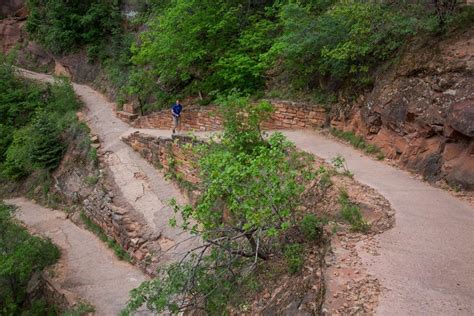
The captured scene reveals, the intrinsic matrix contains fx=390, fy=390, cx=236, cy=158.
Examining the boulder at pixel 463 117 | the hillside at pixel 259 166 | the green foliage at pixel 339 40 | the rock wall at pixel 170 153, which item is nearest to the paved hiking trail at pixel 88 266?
the hillside at pixel 259 166

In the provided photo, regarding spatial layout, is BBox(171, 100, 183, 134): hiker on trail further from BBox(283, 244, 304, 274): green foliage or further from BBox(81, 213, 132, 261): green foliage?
BBox(283, 244, 304, 274): green foliage

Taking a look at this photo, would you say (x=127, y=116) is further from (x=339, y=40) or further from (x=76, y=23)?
(x=339, y=40)

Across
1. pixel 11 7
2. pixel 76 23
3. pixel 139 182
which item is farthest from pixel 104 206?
pixel 11 7

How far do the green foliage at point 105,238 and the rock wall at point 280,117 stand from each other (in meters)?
3.97

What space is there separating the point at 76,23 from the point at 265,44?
12181 millimetres

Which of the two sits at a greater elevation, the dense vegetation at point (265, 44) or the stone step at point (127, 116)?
the dense vegetation at point (265, 44)

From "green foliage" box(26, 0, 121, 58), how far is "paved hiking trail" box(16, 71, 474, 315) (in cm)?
1301

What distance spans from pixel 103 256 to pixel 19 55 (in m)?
17.7

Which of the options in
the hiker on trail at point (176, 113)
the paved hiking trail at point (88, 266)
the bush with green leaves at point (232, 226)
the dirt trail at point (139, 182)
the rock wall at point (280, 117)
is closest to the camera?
the bush with green leaves at point (232, 226)

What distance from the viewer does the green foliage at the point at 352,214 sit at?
531 cm

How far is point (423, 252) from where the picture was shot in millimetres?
4723

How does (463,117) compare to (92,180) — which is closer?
(463,117)

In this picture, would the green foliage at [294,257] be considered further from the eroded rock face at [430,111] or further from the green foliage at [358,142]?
the green foliage at [358,142]

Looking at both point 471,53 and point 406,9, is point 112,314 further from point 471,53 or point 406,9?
point 406,9
